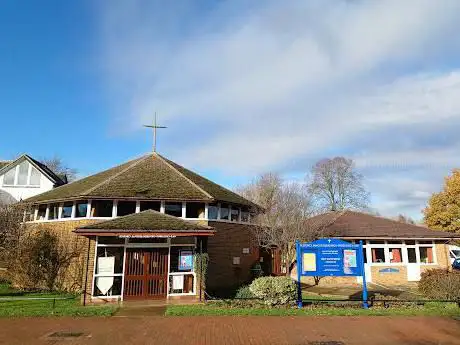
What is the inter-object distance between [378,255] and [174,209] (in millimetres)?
13042

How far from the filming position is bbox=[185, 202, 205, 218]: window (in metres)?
17.5

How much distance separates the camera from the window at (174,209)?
17234 mm

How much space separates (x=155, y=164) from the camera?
20922 mm

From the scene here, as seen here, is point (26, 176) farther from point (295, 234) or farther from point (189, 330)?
point (189, 330)

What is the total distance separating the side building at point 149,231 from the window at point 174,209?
1.9 inches

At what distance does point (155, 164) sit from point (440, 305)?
15.5 m

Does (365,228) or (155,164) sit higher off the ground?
(155,164)

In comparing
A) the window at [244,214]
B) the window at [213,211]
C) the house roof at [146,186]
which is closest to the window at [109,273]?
the house roof at [146,186]

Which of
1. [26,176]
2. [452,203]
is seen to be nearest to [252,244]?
[26,176]

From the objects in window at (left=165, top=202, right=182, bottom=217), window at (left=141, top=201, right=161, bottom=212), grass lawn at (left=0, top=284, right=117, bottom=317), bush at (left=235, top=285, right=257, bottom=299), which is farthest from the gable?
bush at (left=235, top=285, right=257, bottom=299)

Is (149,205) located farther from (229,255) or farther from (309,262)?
(309,262)

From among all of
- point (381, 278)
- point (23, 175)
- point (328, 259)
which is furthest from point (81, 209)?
point (23, 175)

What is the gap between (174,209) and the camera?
1733cm

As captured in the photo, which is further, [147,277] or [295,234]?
[295,234]
